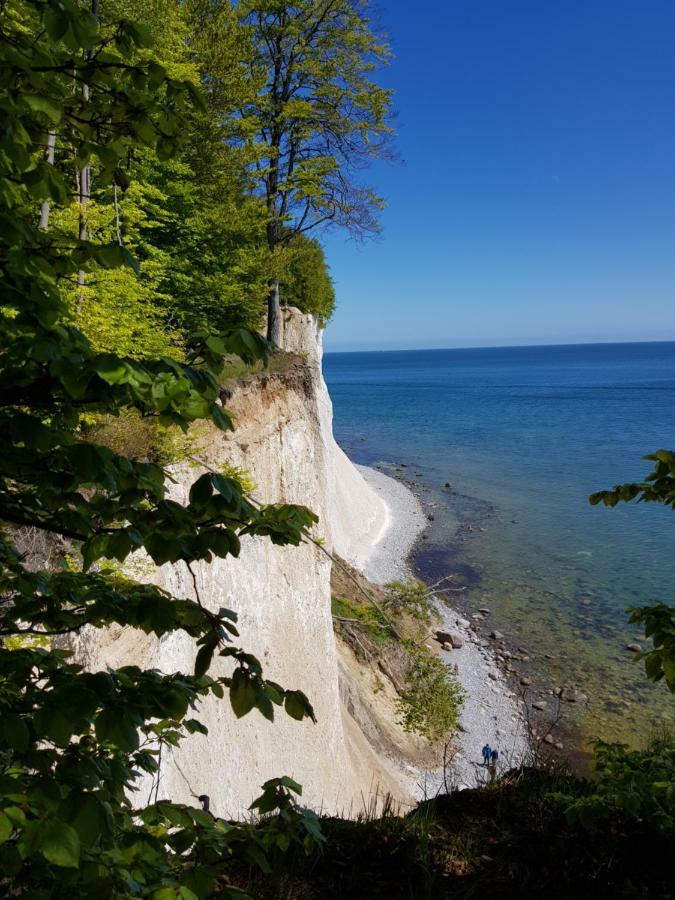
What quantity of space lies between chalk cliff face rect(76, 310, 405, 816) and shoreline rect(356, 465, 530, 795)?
291cm

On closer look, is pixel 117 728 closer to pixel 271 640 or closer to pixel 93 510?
pixel 93 510

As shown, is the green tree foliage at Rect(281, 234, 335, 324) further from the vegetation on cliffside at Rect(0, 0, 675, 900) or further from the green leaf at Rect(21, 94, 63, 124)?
the green leaf at Rect(21, 94, 63, 124)

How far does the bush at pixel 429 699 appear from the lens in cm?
2031

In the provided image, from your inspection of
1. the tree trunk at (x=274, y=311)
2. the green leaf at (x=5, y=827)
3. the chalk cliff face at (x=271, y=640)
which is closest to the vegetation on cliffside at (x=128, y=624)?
the green leaf at (x=5, y=827)

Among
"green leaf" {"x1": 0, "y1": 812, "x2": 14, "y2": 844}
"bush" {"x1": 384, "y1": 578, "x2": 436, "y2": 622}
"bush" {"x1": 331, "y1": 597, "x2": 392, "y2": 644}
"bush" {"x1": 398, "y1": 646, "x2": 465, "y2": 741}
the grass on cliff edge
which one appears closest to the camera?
"green leaf" {"x1": 0, "y1": 812, "x2": 14, "y2": 844}

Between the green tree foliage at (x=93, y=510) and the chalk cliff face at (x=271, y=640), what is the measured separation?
235 inches

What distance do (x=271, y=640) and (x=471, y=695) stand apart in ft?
46.1

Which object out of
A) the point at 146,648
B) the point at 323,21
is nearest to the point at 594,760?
the point at 146,648

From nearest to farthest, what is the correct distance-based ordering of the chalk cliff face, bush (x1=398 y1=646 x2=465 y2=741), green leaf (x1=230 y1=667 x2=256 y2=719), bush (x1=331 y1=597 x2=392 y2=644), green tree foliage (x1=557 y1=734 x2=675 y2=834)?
green leaf (x1=230 y1=667 x2=256 y2=719), green tree foliage (x1=557 y1=734 x2=675 y2=834), the chalk cliff face, bush (x1=398 y1=646 x2=465 y2=741), bush (x1=331 y1=597 x2=392 y2=644)

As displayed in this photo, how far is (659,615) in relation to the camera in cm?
303

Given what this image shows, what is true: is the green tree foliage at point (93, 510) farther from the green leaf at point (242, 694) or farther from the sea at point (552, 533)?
the sea at point (552, 533)

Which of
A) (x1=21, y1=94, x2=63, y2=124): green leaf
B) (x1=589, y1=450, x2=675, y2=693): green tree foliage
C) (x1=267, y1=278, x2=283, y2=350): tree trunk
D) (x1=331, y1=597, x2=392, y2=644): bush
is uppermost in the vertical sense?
(x1=267, y1=278, x2=283, y2=350): tree trunk

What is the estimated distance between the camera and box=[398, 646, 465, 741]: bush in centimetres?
2031

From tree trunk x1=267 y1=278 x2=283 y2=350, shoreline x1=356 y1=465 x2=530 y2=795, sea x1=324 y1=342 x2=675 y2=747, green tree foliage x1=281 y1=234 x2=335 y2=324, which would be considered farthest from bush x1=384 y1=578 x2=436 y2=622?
green tree foliage x1=281 y1=234 x2=335 y2=324
